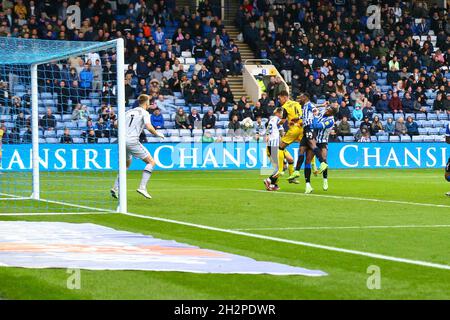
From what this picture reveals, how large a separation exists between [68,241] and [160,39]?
2966cm

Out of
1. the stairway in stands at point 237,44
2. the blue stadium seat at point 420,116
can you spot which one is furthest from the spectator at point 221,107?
the blue stadium seat at point 420,116

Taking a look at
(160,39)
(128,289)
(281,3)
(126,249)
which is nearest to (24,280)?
(128,289)

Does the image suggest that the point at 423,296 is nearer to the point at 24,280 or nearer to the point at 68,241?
the point at 24,280

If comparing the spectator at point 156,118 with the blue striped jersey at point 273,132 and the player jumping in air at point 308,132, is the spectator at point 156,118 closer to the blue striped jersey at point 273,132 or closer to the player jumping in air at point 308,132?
the blue striped jersey at point 273,132

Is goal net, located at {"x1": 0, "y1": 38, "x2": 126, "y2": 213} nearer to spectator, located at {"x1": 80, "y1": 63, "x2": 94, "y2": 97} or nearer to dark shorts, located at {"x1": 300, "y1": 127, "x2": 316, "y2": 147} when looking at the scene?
spectator, located at {"x1": 80, "y1": 63, "x2": 94, "y2": 97}

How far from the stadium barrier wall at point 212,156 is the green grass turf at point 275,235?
6717mm

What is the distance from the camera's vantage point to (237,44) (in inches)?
1834

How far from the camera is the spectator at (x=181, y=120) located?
38.3 metres

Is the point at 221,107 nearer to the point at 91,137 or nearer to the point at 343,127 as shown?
the point at 343,127

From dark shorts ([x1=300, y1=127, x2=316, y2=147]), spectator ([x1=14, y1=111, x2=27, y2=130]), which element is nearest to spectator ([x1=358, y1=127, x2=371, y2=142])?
spectator ([x1=14, y1=111, x2=27, y2=130])

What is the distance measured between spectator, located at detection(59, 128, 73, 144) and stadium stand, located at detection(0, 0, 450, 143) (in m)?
0.13

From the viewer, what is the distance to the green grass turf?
30.2ft

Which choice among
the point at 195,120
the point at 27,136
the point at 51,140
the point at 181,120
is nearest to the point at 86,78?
the point at 27,136

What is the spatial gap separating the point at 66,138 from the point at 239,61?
1090 centimetres
